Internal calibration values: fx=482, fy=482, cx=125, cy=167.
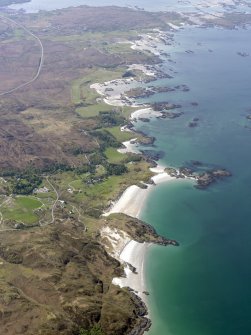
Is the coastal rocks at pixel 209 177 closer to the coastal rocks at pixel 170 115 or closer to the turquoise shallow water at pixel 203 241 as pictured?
the turquoise shallow water at pixel 203 241

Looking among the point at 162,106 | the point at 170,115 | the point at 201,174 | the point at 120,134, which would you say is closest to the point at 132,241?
the point at 201,174

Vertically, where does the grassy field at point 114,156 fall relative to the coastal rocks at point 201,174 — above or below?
below

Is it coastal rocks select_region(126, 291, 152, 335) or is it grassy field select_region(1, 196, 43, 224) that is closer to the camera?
coastal rocks select_region(126, 291, 152, 335)

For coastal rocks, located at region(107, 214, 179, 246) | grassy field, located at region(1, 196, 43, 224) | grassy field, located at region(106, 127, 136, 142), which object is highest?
coastal rocks, located at region(107, 214, 179, 246)

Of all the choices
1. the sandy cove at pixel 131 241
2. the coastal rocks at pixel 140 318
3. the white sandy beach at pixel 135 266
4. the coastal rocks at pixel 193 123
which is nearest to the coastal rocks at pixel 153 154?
the sandy cove at pixel 131 241

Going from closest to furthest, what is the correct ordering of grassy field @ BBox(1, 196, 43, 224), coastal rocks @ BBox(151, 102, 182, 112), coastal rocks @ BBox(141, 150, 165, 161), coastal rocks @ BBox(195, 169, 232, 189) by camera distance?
1. grassy field @ BBox(1, 196, 43, 224)
2. coastal rocks @ BBox(195, 169, 232, 189)
3. coastal rocks @ BBox(141, 150, 165, 161)
4. coastal rocks @ BBox(151, 102, 182, 112)

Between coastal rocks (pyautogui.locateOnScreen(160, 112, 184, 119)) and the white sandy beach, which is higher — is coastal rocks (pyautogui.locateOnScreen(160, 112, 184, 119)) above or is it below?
below

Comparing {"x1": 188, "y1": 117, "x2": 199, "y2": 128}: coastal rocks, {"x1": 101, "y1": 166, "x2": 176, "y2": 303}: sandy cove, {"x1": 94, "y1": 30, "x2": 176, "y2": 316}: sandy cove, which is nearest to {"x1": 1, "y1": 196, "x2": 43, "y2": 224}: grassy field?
{"x1": 94, "y1": 30, "x2": 176, "y2": 316}: sandy cove

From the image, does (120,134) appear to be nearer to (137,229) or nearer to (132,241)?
(137,229)

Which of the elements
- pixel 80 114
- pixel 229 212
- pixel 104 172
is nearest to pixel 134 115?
pixel 80 114

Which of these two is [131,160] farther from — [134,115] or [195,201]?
[134,115]

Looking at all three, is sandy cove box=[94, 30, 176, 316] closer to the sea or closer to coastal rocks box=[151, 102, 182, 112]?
the sea
